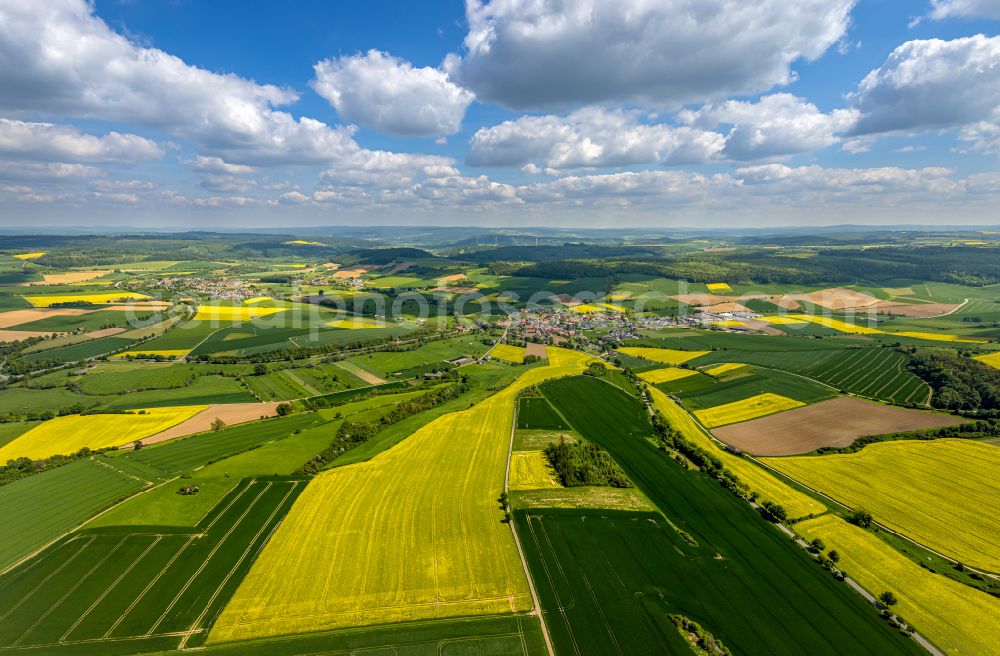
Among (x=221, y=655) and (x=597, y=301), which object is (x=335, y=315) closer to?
(x=597, y=301)

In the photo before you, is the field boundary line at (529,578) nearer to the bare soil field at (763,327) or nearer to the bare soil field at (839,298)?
the bare soil field at (763,327)

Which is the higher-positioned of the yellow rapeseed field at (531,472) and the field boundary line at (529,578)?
the yellow rapeseed field at (531,472)

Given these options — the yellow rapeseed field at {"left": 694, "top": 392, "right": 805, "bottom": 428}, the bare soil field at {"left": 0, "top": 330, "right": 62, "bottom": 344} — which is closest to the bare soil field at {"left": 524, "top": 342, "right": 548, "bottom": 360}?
the yellow rapeseed field at {"left": 694, "top": 392, "right": 805, "bottom": 428}

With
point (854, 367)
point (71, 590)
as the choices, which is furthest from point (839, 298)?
point (71, 590)

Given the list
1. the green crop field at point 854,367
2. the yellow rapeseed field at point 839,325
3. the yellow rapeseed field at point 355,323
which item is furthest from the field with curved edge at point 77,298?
the yellow rapeseed field at point 839,325

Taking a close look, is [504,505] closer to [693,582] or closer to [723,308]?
[693,582]

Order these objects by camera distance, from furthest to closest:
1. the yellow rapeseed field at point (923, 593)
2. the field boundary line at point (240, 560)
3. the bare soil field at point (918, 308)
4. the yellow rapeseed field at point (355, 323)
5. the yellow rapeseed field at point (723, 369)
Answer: the bare soil field at point (918, 308)
the yellow rapeseed field at point (355, 323)
the yellow rapeseed field at point (723, 369)
the field boundary line at point (240, 560)
the yellow rapeseed field at point (923, 593)
